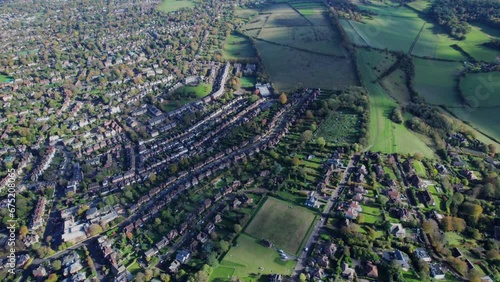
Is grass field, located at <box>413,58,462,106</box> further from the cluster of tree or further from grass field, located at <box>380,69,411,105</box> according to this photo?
the cluster of tree

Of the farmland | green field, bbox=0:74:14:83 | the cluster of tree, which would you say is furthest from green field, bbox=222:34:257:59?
the cluster of tree

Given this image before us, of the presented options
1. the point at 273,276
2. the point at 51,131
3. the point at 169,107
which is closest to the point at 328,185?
the point at 273,276

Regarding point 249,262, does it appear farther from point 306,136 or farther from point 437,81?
point 437,81

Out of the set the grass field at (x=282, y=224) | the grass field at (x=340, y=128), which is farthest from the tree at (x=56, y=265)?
the grass field at (x=340, y=128)

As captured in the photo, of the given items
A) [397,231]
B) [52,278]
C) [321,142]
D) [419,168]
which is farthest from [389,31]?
[52,278]

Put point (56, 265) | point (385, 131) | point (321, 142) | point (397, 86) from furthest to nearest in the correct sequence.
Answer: point (397, 86) < point (385, 131) < point (321, 142) < point (56, 265)

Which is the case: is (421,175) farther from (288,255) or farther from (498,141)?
(288,255)
